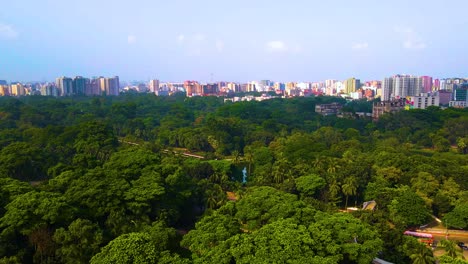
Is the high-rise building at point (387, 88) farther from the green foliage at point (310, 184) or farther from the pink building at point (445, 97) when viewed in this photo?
the green foliage at point (310, 184)

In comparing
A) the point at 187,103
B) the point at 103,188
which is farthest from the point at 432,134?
the point at 187,103

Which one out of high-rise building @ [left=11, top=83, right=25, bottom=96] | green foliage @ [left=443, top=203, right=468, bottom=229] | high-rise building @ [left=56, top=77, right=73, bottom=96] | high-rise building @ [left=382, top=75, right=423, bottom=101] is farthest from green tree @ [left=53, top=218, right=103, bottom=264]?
high-rise building @ [left=11, top=83, right=25, bottom=96]

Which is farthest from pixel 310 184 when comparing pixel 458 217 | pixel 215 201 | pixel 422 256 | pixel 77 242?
pixel 77 242

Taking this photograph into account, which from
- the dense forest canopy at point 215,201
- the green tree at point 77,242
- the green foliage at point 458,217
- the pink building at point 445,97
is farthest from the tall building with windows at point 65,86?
the green foliage at point 458,217

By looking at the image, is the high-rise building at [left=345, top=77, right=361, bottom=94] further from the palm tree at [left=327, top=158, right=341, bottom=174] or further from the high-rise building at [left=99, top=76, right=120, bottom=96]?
the palm tree at [left=327, top=158, right=341, bottom=174]

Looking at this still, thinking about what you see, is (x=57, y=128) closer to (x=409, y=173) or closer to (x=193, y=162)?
(x=193, y=162)
